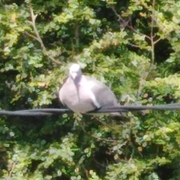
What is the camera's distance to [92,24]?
18.0ft

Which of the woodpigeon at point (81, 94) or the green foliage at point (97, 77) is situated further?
the green foliage at point (97, 77)

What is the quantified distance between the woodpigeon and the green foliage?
29.4 inches

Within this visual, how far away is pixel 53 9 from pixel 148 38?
0.75m

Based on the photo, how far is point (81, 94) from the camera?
4.52 metres

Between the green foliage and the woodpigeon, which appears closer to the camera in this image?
the woodpigeon

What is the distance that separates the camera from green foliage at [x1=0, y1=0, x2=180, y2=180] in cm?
540

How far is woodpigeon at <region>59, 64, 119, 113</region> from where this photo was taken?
4495mm

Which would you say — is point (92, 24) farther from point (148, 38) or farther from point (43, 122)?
point (43, 122)

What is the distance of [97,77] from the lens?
533 centimetres

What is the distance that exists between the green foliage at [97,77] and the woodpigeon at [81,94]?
2.45 ft

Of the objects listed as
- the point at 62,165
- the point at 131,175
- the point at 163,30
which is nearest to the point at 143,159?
the point at 131,175

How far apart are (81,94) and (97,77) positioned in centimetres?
83

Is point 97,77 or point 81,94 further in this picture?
point 97,77

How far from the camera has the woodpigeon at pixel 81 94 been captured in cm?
449
